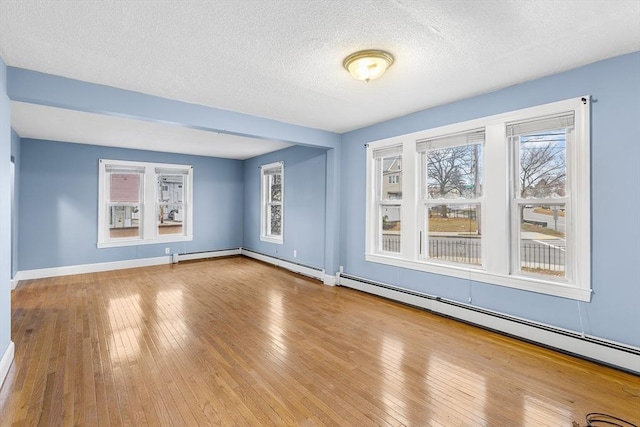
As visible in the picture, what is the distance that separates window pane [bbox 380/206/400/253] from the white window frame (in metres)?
0.13

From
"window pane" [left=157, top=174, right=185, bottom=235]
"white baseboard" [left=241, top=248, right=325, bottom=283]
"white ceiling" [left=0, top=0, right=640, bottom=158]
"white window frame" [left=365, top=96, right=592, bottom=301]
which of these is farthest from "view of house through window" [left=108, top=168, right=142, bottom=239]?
"white window frame" [left=365, top=96, right=592, bottom=301]

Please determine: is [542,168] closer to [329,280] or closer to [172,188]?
[329,280]

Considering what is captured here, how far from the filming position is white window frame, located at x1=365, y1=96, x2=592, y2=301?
2723 mm

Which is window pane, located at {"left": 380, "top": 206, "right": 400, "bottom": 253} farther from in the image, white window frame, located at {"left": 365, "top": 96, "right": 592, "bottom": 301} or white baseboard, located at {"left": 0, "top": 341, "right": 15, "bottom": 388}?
white baseboard, located at {"left": 0, "top": 341, "right": 15, "bottom": 388}

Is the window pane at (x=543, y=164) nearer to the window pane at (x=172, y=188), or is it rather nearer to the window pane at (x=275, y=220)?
the window pane at (x=275, y=220)

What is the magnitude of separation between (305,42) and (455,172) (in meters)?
2.46

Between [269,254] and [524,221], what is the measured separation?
5.21 m

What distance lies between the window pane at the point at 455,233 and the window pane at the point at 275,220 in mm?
3869

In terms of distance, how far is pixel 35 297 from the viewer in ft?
14.7

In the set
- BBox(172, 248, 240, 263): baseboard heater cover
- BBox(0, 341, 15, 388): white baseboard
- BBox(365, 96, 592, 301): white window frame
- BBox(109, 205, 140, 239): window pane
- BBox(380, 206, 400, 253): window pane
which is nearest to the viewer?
BBox(0, 341, 15, 388): white baseboard

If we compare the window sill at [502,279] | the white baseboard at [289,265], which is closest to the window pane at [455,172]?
the window sill at [502,279]

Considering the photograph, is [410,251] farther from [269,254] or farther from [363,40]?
[269,254]

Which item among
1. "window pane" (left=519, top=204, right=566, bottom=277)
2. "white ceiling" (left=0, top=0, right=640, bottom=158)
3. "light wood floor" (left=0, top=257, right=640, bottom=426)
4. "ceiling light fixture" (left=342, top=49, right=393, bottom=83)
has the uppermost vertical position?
"white ceiling" (left=0, top=0, right=640, bottom=158)

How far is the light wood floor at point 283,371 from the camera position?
1.99 m
